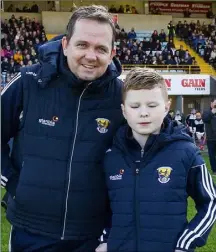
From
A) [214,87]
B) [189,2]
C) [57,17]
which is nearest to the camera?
[214,87]

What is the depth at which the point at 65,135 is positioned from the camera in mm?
2438

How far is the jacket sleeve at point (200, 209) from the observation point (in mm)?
2223

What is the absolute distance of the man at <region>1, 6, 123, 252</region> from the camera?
7.87 feet

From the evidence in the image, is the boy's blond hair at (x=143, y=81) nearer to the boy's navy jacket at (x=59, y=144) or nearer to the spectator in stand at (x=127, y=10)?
the boy's navy jacket at (x=59, y=144)

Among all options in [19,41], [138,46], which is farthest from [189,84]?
[19,41]

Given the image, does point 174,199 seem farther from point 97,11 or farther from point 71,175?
point 97,11

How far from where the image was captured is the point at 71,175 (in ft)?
7.91

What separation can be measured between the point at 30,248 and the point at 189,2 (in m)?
33.7

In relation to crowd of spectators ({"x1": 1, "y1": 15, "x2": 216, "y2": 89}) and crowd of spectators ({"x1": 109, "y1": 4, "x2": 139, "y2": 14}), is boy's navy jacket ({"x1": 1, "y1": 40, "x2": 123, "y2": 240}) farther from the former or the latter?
crowd of spectators ({"x1": 109, "y1": 4, "x2": 139, "y2": 14})

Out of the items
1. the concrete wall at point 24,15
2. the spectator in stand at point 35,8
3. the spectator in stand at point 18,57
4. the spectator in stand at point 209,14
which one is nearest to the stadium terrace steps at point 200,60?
the spectator in stand at point 209,14

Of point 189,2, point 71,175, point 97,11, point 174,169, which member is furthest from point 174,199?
point 189,2

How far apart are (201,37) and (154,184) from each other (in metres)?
29.7

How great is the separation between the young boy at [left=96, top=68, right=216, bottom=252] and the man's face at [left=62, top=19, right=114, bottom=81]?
0.16 m

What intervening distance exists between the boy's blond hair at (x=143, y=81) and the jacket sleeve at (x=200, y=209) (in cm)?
35
